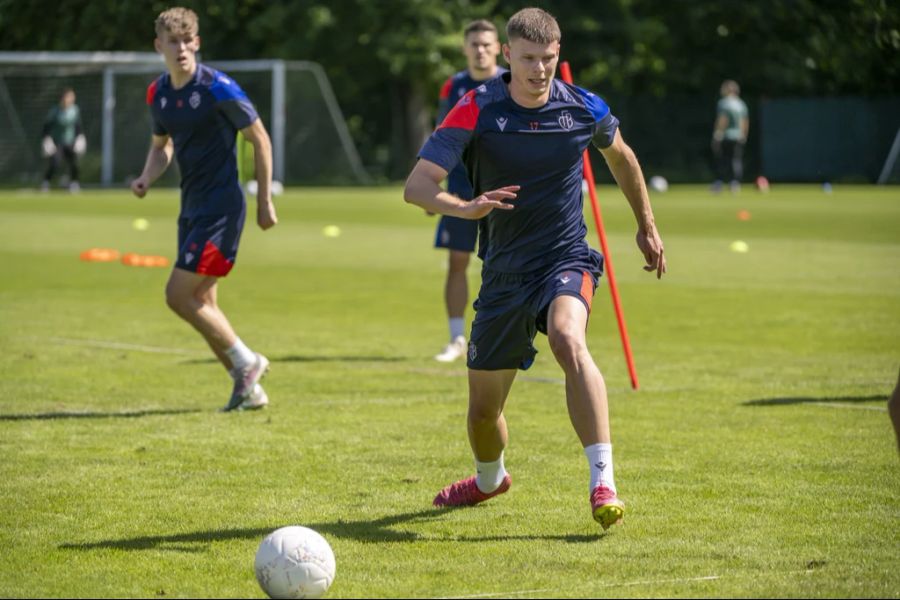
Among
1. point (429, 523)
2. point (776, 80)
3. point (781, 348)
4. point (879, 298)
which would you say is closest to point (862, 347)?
point (781, 348)

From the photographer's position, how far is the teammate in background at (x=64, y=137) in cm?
3512

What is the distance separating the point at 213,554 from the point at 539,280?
1.78m

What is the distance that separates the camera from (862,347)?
12023 mm

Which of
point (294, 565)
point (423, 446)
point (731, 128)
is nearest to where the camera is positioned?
point (294, 565)

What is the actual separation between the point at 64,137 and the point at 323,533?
3090 cm

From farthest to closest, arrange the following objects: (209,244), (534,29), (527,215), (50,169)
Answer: (50,169), (209,244), (527,215), (534,29)

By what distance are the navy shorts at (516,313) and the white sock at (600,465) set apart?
1.72 ft

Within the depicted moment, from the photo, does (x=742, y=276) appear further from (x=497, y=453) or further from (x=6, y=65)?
(x=6, y=65)

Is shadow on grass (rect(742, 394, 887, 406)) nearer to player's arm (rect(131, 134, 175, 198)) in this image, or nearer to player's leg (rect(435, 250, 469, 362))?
player's leg (rect(435, 250, 469, 362))

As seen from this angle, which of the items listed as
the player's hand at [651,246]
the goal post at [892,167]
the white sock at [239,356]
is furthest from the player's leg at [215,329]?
the goal post at [892,167]

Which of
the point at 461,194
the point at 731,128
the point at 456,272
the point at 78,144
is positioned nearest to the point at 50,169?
the point at 78,144

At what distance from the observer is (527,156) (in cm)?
635

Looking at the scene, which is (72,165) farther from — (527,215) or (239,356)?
(527,215)

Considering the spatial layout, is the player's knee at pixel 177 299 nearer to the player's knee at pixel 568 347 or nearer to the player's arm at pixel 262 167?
the player's arm at pixel 262 167
